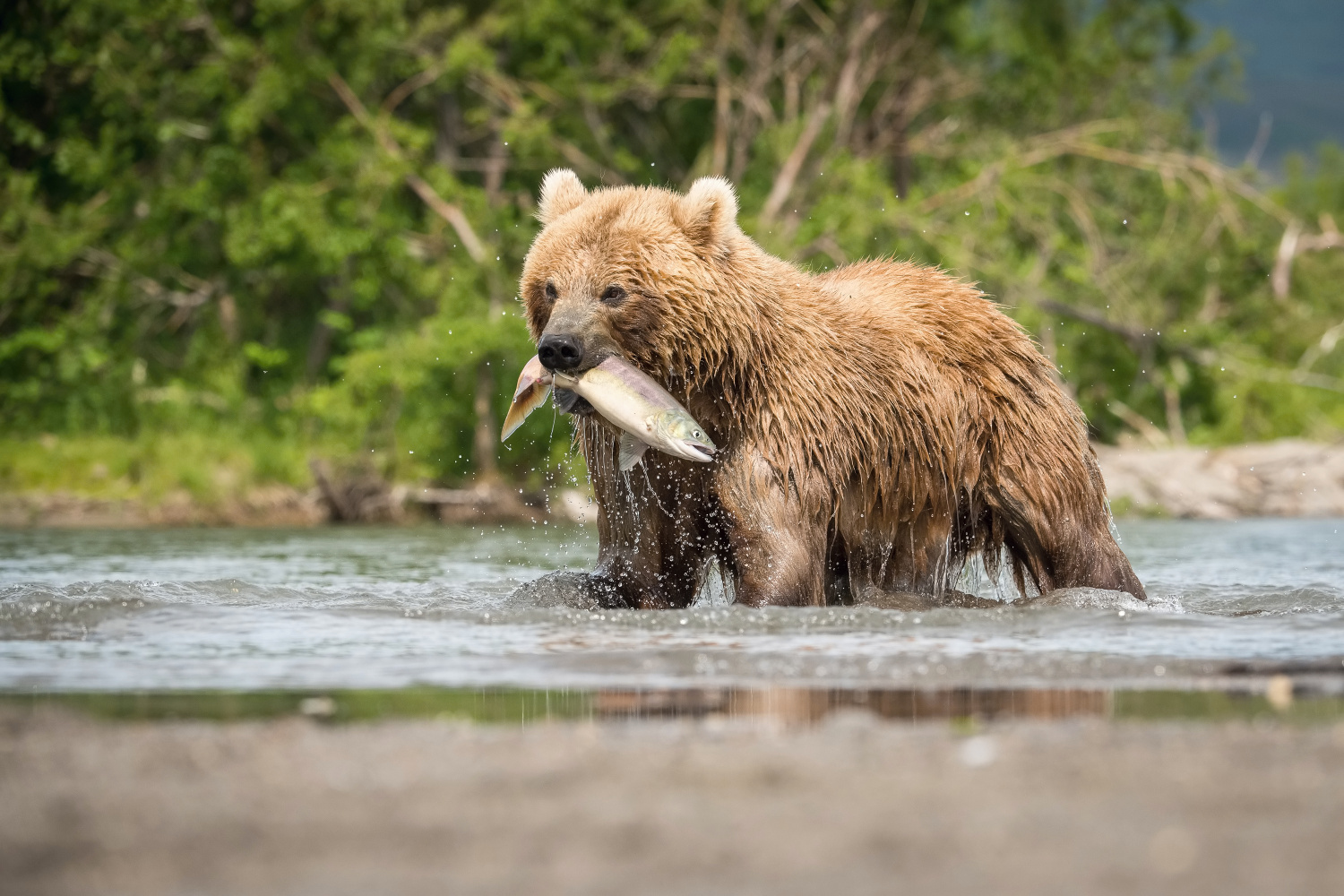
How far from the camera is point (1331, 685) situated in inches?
176

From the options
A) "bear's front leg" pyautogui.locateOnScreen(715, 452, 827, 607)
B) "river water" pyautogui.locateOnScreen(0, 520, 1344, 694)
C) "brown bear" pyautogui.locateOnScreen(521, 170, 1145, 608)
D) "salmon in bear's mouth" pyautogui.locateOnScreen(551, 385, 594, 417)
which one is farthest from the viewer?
"brown bear" pyautogui.locateOnScreen(521, 170, 1145, 608)

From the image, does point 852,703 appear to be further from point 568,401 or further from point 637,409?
point 568,401

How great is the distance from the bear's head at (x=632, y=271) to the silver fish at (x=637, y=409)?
0.08m

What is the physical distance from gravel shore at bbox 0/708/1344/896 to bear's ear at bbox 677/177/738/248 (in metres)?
3.23

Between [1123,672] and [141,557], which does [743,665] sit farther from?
[141,557]

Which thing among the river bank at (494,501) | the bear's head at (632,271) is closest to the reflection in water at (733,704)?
the bear's head at (632,271)

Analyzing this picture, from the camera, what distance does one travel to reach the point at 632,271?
648 cm

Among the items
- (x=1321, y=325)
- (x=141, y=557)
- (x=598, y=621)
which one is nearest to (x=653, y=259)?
(x=598, y=621)

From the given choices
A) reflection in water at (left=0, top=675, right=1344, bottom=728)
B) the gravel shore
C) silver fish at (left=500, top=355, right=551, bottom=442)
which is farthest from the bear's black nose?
the gravel shore

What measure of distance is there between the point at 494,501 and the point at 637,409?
463 inches

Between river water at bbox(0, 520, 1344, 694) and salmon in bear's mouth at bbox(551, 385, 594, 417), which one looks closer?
river water at bbox(0, 520, 1344, 694)

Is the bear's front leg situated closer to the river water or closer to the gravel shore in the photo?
the river water

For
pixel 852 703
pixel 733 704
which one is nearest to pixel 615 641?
pixel 733 704

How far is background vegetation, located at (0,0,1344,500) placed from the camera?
18875 mm
